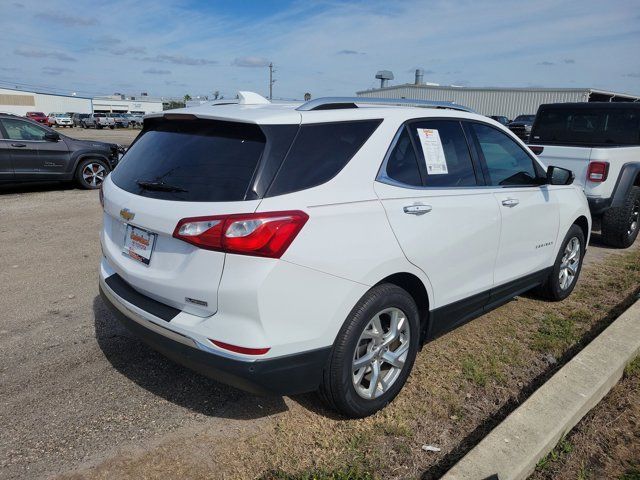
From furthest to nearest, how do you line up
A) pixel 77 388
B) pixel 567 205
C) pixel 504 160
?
pixel 567 205, pixel 504 160, pixel 77 388

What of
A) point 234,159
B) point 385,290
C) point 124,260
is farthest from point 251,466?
point 234,159

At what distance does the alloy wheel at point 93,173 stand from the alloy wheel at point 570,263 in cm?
975

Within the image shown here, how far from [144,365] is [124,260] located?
3.03 ft

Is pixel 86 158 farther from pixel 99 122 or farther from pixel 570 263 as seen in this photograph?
→ pixel 99 122

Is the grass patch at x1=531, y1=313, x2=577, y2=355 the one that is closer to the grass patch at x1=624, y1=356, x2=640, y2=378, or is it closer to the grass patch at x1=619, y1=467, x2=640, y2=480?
the grass patch at x1=624, y1=356, x2=640, y2=378

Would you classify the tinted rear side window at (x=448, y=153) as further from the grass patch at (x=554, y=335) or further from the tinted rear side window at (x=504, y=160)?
the grass patch at (x=554, y=335)

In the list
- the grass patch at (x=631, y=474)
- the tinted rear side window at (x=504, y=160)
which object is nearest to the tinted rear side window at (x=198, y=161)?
the tinted rear side window at (x=504, y=160)

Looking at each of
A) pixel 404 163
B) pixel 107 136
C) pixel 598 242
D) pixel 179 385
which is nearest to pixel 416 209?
pixel 404 163

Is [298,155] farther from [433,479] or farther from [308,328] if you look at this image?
[433,479]

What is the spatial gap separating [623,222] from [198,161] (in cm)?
642

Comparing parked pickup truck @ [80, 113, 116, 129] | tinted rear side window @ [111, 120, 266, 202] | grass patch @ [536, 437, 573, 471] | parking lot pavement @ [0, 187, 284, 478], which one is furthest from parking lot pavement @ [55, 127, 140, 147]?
grass patch @ [536, 437, 573, 471]

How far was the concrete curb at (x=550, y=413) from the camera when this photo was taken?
2.43 m

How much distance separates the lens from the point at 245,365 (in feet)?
7.77

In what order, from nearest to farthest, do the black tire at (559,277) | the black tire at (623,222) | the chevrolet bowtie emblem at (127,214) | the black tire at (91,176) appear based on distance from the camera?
1. the chevrolet bowtie emblem at (127,214)
2. the black tire at (559,277)
3. the black tire at (623,222)
4. the black tire at (91,176)
